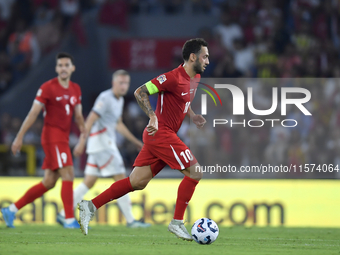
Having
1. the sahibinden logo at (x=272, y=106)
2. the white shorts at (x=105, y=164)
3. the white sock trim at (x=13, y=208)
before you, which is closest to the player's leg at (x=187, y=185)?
the white shorts at (x=105, y=164)

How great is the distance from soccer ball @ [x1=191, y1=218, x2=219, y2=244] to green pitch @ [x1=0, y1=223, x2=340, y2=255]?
0.09m

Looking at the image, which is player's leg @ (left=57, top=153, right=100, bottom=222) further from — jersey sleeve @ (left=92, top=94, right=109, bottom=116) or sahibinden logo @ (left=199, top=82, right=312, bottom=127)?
sahibinden logo @ (left=199, top=82, right=312, bottom=127)

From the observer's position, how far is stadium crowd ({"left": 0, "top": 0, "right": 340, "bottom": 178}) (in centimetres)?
982

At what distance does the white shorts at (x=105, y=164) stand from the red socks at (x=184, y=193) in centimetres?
265

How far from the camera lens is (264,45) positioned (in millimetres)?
14125

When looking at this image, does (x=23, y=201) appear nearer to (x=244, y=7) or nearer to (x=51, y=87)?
(x=51, y=87)

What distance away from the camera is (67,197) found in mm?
7613

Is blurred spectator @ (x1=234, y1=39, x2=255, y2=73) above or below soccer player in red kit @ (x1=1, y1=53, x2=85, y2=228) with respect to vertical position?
above

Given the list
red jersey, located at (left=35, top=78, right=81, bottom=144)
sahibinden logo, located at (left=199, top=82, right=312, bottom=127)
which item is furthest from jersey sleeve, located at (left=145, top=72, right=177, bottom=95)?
sahibinden logo, located at (left=199, top=82, right=312, bottom=127)

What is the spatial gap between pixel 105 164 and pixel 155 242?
2.59 meters

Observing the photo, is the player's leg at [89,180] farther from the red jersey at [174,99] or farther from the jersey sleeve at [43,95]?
the red jersey at [174,99]

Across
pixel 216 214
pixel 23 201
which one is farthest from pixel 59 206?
pixel 216 214

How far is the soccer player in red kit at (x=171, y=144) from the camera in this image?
5.80 meters

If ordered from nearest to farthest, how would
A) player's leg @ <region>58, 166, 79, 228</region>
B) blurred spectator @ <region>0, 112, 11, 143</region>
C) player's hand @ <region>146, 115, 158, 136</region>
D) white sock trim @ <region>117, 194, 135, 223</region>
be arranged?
player's hand @ <region>146, 115, 158, 136</region>, player's leg @ <region>58, 166, 79, 228</region>, white sock trim @ <region>117, 194, 135, 223</region>, blurred spectator @ <region>0, 112, 11, 143</region>
